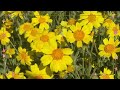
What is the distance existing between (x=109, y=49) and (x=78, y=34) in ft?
0.45

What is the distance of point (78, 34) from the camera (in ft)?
4.81

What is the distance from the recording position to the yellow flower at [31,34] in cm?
149

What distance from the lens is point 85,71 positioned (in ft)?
4.76

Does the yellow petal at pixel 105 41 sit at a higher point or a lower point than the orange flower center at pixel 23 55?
higher

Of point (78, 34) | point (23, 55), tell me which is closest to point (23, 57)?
point (23, 55)

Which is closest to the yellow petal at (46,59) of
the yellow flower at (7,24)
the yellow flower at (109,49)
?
the yellow flower at (109,49)

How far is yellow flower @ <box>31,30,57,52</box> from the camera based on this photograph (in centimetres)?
139

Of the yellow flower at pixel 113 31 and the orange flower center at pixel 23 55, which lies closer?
the orange flower center at pixel 23 55

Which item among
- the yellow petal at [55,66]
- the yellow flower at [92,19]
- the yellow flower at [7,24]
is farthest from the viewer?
the yellow flower at [7,24]

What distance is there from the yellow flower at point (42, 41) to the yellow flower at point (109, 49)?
0.67 ft

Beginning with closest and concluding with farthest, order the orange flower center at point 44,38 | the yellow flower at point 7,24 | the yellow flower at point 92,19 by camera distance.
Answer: the orange flower center at point 44,38
the yellow flower at point 92,19
the yellow flower at point 7,24

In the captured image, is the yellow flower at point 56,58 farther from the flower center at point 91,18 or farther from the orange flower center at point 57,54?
the flower center at point 91,18

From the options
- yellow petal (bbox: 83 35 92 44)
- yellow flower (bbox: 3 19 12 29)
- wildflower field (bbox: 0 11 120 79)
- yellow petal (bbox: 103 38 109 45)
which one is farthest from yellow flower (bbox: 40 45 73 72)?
yellow flower (bbox: 3 19 12 29)
